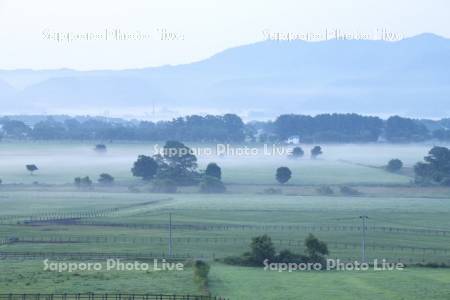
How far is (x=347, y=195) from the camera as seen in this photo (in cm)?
9094

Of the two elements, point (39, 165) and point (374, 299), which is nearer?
point (374, 299)

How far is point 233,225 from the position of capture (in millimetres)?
70250

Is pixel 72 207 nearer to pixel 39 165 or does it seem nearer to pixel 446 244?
pixel 446 244

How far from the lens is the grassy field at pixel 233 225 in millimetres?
47719

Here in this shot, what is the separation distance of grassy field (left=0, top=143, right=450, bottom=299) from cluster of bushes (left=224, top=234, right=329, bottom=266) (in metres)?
1.37

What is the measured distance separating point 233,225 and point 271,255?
14.9 meters

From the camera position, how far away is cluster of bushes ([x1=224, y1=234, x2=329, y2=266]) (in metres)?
55.2

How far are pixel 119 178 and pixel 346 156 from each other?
39.4 meters

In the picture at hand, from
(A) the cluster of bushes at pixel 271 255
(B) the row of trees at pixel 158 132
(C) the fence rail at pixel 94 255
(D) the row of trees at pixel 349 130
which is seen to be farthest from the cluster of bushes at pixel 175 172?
(D) the row of trees at pixel 349 130

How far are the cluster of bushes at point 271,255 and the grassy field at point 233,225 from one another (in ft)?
4.49

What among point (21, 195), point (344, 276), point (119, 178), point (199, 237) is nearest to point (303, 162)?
point (119, 178)

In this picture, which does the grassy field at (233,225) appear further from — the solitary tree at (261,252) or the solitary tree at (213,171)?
the solitary tree at (213,171)

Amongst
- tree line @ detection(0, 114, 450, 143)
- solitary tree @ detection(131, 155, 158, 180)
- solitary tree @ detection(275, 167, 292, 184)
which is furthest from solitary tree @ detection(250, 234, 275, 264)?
tree line @ detection(0, 114, 450, 143)

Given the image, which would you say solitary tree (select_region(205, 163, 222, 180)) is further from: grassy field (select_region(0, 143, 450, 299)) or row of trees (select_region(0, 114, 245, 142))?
row of trees (select_region(0, 114, 245, 142))
